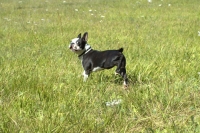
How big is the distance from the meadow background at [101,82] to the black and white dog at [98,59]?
0.21 metres

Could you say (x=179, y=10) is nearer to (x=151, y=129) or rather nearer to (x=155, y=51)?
(x=155, y=51)

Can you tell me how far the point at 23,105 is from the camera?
3.91m

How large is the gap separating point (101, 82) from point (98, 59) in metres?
0.67

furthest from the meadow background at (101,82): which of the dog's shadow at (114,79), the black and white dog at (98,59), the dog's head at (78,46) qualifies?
the dog's head at (78,46)

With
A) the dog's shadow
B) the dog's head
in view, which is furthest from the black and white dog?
the dog's shadow

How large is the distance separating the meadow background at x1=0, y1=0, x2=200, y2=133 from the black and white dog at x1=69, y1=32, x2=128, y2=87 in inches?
8.1

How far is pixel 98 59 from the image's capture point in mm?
5230

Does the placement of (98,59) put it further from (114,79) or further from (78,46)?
Result: (78,46)

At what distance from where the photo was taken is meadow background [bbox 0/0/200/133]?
3404mm

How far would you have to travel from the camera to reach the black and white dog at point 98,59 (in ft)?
16.3

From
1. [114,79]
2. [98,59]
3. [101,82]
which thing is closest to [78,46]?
[98,59]

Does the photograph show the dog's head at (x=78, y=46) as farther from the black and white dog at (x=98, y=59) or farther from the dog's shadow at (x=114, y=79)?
the dog's shadow at (x=114, y=79)

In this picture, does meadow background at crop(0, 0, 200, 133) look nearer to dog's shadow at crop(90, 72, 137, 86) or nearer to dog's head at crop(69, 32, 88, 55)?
dog's shadow at crop(90, 72, 137, 86)

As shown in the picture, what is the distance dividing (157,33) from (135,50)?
2867 mm
